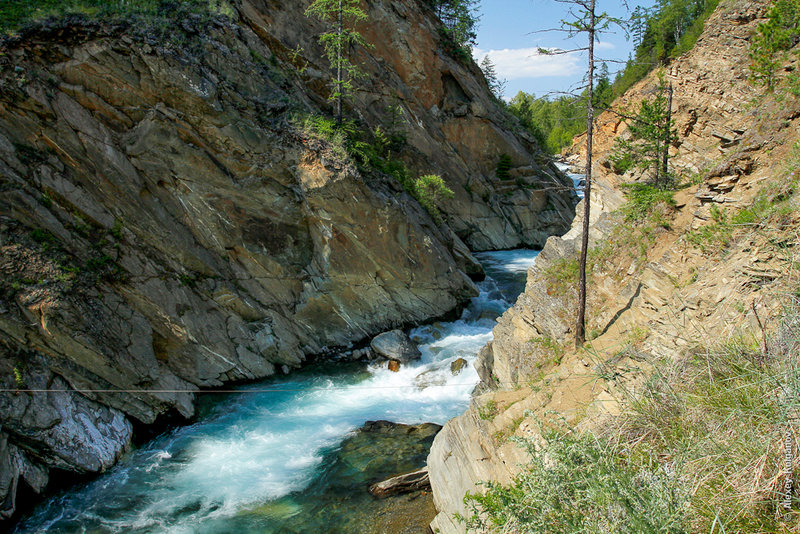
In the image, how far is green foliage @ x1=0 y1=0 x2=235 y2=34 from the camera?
13.5 metres

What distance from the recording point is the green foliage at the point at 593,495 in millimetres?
3682

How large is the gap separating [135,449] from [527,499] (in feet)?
35.0

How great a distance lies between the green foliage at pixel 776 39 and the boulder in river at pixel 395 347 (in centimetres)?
1226

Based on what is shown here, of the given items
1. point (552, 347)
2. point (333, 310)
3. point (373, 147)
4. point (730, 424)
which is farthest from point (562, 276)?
point (373, 147)

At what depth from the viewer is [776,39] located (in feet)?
33.3

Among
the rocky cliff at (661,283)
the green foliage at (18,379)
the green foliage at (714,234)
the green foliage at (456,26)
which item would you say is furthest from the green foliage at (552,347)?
the green foliage at (456,26)

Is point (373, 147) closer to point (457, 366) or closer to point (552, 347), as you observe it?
point (457, 366)

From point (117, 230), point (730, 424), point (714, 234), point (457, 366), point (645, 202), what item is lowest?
point (457, 366)

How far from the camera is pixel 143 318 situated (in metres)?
12.6

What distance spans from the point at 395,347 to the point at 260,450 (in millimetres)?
5986

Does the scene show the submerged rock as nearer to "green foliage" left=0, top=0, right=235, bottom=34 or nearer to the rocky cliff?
the rocky cliff

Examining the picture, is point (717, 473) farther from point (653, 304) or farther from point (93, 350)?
point (93, 350)

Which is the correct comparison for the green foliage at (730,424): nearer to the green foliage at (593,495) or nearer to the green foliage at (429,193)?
the green foliage at (593,495)

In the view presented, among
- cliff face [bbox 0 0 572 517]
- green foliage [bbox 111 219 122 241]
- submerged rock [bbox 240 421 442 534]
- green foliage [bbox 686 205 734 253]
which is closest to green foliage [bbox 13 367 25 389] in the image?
cliff face [bbox 0 0 572 517]
